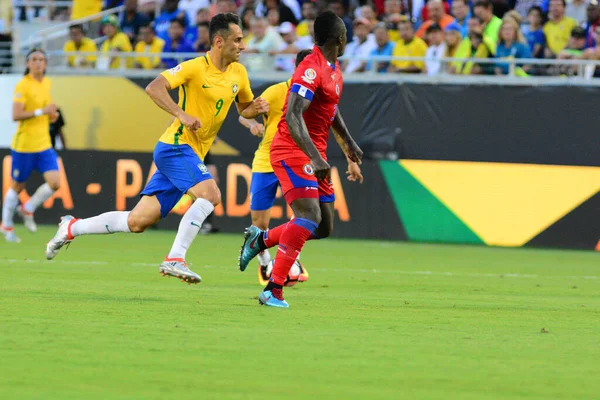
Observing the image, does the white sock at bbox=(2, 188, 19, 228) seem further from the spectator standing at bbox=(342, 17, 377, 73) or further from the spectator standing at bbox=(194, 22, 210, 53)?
the spectator standing at bbox=(342, 17, 377, 73)

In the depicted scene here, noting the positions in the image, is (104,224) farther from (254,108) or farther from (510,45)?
(510,45)

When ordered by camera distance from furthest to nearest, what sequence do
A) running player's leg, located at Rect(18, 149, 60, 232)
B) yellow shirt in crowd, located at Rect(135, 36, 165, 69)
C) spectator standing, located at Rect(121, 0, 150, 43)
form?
spectator standing, located at Rect(121, 0, 150, 43) → yellow shirt in crowd, located at Rect(135, 36, 165, 69) → running player's leg, located at Rect(18, 149, 60, 232)

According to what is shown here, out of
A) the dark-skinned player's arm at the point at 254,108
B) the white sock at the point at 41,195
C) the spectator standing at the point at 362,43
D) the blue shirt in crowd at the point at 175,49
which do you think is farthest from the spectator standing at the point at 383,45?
the dark-skinned player's arm at the point at 254,108

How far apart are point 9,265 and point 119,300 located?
3843mm

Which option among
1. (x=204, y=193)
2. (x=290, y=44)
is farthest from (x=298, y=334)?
(x=290, y=44)

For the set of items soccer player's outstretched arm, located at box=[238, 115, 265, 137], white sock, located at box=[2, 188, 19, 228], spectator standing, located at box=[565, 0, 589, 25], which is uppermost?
spectator standing, located at box=[565, 0, 589, 25]

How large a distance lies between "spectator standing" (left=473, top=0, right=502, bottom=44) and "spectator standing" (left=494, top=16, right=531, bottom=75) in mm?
605

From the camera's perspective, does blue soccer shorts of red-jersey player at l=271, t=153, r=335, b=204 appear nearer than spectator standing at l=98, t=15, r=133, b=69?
Yes

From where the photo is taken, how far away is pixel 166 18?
24.8 metres

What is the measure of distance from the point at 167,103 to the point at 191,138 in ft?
1.99

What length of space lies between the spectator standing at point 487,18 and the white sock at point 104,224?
1161cm

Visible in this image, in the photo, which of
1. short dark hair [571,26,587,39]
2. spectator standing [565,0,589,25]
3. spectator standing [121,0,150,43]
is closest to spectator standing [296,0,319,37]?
spectator standing [121,0,150,43]

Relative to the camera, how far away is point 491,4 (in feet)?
68.5

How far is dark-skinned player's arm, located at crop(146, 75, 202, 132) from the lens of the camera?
373 inches
